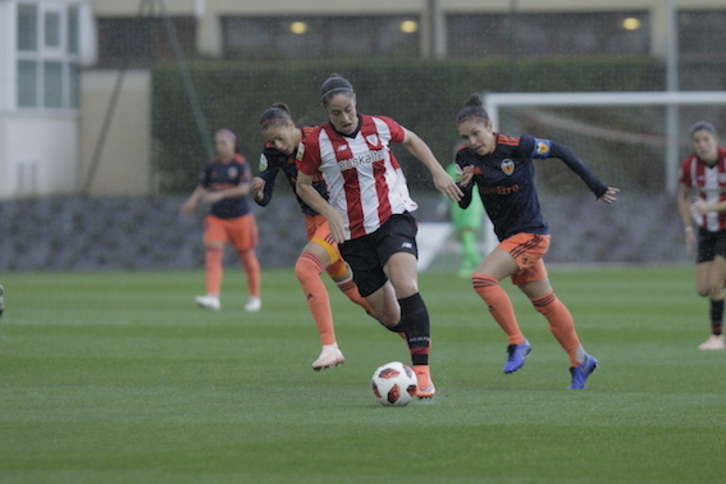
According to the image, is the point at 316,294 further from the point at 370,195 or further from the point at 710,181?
the point at 710,181

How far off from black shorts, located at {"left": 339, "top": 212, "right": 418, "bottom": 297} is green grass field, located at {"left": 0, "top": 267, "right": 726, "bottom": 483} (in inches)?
28.5

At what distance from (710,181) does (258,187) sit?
4626 mm

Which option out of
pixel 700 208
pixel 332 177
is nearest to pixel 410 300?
pixel 332 177

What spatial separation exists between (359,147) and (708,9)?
19930 millimetres

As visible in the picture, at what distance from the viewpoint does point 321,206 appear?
8.30 metres

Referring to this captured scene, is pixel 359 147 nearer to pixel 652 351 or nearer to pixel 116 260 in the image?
pixel 652 351

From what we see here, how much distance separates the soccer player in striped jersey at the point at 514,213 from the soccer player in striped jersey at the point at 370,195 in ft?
2.15

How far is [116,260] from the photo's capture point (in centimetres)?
2525

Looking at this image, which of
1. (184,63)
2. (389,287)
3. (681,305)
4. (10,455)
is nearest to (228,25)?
(184,63)

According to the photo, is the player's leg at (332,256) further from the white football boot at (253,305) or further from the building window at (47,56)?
the building window at (47,56)

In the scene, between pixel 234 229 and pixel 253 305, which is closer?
pixel 253 305

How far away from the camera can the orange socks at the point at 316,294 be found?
31.1 feet

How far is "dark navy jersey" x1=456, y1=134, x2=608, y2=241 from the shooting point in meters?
9.06

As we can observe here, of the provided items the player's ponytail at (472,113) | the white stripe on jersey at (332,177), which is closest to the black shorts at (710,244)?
the player's ponytail at (472,113)
